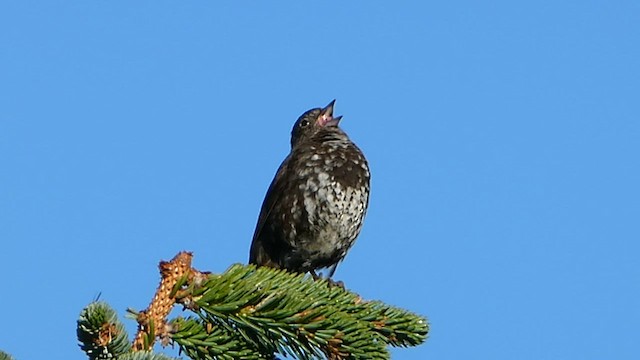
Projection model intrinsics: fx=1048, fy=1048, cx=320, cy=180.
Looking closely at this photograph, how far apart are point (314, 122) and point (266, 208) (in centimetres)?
128

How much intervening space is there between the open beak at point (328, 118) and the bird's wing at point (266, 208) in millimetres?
878

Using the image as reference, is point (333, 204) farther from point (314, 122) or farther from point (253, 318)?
point (253, 318)

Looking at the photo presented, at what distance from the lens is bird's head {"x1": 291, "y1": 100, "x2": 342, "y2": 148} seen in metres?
8.70

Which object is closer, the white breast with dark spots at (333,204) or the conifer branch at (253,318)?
the conifer branch at (253,318)

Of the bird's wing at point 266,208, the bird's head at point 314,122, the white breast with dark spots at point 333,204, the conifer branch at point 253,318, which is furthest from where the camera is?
the bird's head at point 314,122

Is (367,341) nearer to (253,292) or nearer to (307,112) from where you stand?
(253,292)

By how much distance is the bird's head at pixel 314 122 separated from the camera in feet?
28.6

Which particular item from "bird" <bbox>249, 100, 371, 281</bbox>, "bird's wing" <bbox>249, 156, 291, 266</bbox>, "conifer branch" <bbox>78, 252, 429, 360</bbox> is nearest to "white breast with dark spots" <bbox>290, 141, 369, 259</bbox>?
"bird" <bbox>249, 100, 371, 281</bbox>

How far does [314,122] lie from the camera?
881 cm

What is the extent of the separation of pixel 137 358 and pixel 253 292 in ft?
2.64

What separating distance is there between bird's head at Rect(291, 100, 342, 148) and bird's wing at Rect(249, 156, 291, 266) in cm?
81

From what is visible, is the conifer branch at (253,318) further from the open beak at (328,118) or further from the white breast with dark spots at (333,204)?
the open beak at (328,118)

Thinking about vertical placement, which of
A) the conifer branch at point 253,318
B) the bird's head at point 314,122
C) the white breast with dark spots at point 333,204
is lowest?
the conifer branch at point 253,318

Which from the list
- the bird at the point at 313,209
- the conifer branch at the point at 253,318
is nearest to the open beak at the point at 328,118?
the bird at the point at 313,209
